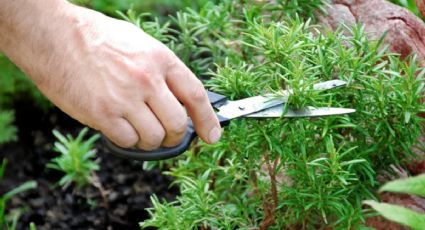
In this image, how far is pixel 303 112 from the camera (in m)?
1.91

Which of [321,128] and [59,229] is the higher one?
[321,128]

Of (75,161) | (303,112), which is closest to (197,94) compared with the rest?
(303,112)

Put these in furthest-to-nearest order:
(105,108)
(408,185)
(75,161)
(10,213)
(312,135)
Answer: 1. (10,213)
2. (75,161)
3. (312,135)
4. (105,108)
5. (408,185)

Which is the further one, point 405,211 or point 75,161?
point 75,161

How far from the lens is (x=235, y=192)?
2.58 metres

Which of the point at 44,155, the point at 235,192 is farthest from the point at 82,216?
the point at 235,192

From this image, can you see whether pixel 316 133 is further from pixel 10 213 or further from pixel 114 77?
pixel 10 213

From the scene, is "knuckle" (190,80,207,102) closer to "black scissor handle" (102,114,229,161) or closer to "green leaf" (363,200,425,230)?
"black scissor handle" (102,114,229,161)

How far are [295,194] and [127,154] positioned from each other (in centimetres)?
47

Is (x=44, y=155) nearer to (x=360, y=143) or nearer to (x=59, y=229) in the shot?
(x=59, y=229)

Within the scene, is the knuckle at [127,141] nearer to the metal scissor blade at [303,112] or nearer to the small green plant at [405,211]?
the metal scissor blade at [303,112]

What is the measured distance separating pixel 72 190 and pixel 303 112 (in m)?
1.60

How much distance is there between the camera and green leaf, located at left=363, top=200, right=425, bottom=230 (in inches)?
57.3

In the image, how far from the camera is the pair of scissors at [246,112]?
6.23ft
